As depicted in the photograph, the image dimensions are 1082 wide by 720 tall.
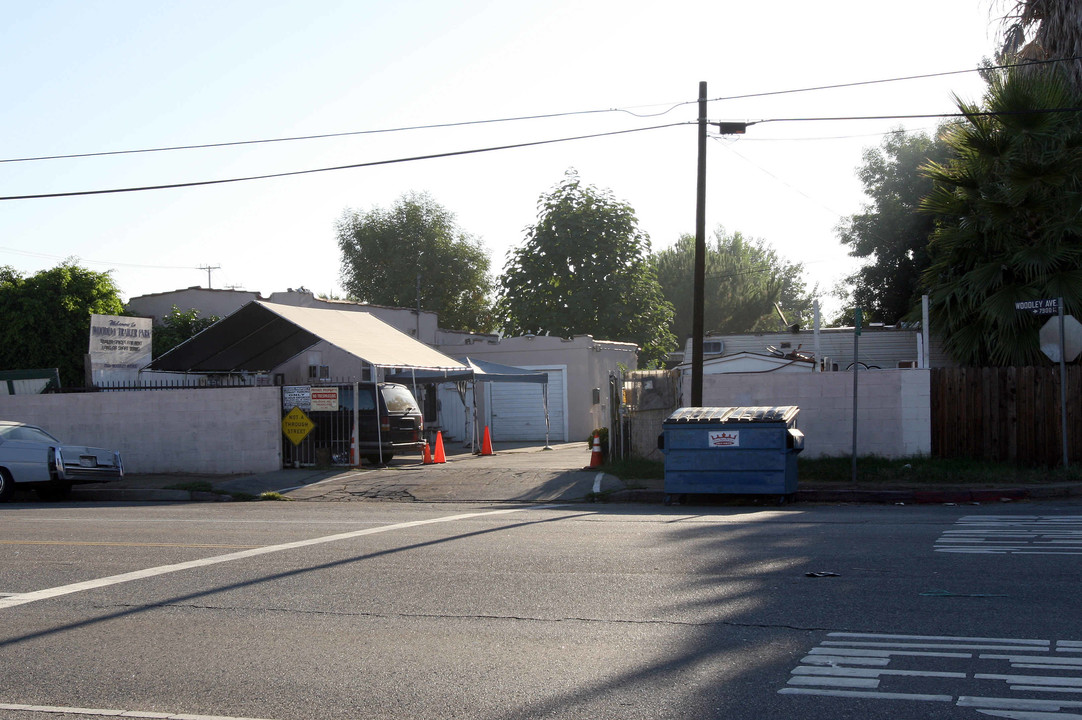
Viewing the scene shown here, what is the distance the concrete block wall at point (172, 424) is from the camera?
20.2 m

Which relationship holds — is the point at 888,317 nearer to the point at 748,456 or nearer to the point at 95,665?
the point at 748,456

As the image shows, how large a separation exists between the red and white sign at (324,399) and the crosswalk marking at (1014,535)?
12.3 m

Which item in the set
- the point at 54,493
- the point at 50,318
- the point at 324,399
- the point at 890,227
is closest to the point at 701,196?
the point at 324,399

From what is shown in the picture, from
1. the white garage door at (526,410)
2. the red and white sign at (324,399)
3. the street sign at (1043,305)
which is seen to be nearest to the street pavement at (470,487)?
the red and white sign at (324,399)

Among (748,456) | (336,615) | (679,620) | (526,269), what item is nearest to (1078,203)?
(748,456)

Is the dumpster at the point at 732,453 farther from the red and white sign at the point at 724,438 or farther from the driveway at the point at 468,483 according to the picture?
the driveway at the point at 468,483

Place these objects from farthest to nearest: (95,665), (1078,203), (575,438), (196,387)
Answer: (575,438)
(196,387)
(1078,203)
(95,665)

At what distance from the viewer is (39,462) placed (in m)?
17.0

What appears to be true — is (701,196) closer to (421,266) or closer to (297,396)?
(297,396)

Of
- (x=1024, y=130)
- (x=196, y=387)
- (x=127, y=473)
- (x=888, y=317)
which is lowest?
(x=127, y=473)

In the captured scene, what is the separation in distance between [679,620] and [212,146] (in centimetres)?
1841

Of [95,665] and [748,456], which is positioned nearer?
[95,665]

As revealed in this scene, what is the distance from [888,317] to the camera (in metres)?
37.2

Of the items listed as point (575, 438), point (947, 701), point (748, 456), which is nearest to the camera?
point (947, 701)
